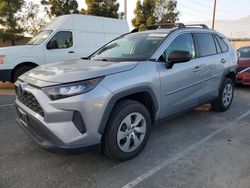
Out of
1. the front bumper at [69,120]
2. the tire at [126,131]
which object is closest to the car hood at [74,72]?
the front bumper at [69,120]

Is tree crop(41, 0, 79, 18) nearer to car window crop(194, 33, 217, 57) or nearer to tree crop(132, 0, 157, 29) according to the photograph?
tree crop(132, 0, 157, 29)

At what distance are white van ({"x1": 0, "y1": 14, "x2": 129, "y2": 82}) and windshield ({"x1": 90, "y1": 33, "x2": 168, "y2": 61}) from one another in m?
4.31

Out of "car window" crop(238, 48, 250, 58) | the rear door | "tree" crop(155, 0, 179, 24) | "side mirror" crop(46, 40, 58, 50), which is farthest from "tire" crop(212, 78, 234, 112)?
"tree" crop(155, 0, 179, 24)

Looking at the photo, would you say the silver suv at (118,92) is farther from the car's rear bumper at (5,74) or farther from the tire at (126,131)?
the car's rear bumper at (5,74)

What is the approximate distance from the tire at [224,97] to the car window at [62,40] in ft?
18.5

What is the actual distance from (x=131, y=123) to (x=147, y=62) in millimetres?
861

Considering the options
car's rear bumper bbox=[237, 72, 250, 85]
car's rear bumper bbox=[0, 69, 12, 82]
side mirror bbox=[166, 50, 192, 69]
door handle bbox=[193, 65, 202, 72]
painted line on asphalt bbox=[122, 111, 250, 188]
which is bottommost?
painted line on asphalt bbox=[122, 111, 250, 188]

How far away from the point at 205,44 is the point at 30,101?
3327mm

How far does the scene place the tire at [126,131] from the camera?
3.11 m

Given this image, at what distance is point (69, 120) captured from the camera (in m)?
2.81

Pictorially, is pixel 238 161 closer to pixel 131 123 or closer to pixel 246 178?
pixel 246 178

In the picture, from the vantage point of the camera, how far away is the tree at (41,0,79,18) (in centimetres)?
2175

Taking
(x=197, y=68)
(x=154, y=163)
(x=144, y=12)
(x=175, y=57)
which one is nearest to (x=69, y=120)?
(x=154, y=163)

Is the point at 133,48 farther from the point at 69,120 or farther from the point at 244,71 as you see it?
the point at 244,71
